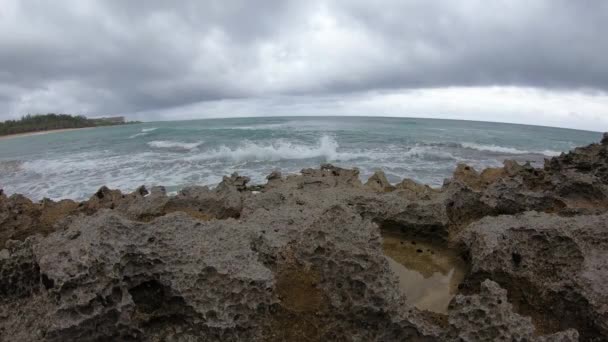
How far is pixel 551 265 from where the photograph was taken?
11.3 ft

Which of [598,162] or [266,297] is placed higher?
[598,162]

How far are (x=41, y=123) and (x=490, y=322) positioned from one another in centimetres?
8975

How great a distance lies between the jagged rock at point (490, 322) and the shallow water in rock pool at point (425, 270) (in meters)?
0.70

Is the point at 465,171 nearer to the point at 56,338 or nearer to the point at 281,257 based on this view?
the point at 281,257

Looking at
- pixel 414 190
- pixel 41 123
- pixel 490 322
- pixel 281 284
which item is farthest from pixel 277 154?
pixel 41 123

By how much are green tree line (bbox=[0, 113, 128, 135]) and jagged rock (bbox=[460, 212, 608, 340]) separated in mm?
81258

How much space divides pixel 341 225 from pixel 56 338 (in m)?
2.12

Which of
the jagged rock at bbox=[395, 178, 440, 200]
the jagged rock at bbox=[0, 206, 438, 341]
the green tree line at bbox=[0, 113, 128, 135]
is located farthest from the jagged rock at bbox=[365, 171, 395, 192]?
the green tree line at bbox=[0, 113, 128, 135]

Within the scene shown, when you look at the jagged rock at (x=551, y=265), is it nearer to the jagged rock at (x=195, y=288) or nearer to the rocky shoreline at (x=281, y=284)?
the rocky shoreline at (x=281, y=284)

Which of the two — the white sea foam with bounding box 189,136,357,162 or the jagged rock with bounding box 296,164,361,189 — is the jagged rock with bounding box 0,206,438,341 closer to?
the jagged rock with bounding box 296,164,361,189

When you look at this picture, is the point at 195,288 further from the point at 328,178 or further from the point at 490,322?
the point at 328,178

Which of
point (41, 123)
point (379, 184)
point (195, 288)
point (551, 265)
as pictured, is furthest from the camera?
point (41, 123)

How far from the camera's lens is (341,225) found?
3203 millimetres

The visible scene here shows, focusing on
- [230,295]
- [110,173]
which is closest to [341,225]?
[230,295]
